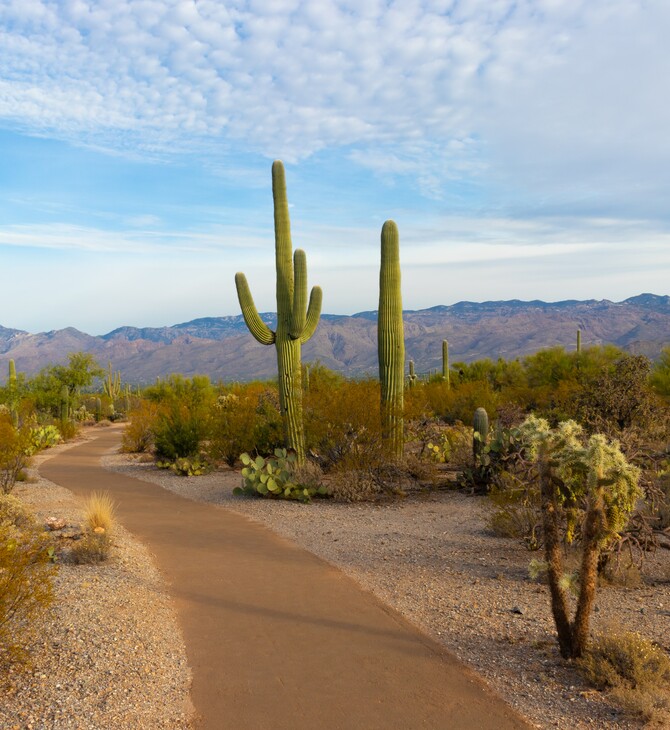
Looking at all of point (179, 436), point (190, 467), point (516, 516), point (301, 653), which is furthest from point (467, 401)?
point (301, 653)

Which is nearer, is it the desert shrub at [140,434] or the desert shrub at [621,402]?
the desert shrub at [621,402]

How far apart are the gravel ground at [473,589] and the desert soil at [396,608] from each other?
2 cm

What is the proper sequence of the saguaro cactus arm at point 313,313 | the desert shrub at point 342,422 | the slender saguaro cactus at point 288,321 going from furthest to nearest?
the saguaro cactus arm at point 313,313
the slender saguaro cactus at point 288,321
the desert shrub at point 342,422

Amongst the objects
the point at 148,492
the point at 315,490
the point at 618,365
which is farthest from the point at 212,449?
the point at 618,365

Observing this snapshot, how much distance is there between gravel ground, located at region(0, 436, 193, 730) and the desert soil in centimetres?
1

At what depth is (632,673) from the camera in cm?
514

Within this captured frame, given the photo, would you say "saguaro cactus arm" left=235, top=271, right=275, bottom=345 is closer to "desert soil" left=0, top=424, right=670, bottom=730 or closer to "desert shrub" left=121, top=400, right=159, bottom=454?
"desert soil" left=0, top=424, right=670, bottom=730

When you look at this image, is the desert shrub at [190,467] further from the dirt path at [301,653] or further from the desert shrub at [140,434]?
the dirt path at [301,653]

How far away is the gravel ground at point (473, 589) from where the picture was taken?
5.24 metres

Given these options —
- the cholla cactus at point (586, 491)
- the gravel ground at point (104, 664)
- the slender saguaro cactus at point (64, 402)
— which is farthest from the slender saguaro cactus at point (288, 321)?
the slender saguaro cactus at point (64, 402)

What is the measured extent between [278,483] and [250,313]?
4713 mm

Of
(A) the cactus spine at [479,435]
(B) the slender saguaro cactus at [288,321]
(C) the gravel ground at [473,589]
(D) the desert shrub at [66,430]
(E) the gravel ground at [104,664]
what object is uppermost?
(B) the slender saguaro cactus at [288,321]

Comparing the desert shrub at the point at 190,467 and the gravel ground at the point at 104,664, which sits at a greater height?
the gravel ground at the point at 104,664

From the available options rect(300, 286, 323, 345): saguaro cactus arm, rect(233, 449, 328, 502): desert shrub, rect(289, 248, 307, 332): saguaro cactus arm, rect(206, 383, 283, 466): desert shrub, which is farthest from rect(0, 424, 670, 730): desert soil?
rect(206, 383, 283, 466): desert shrub
